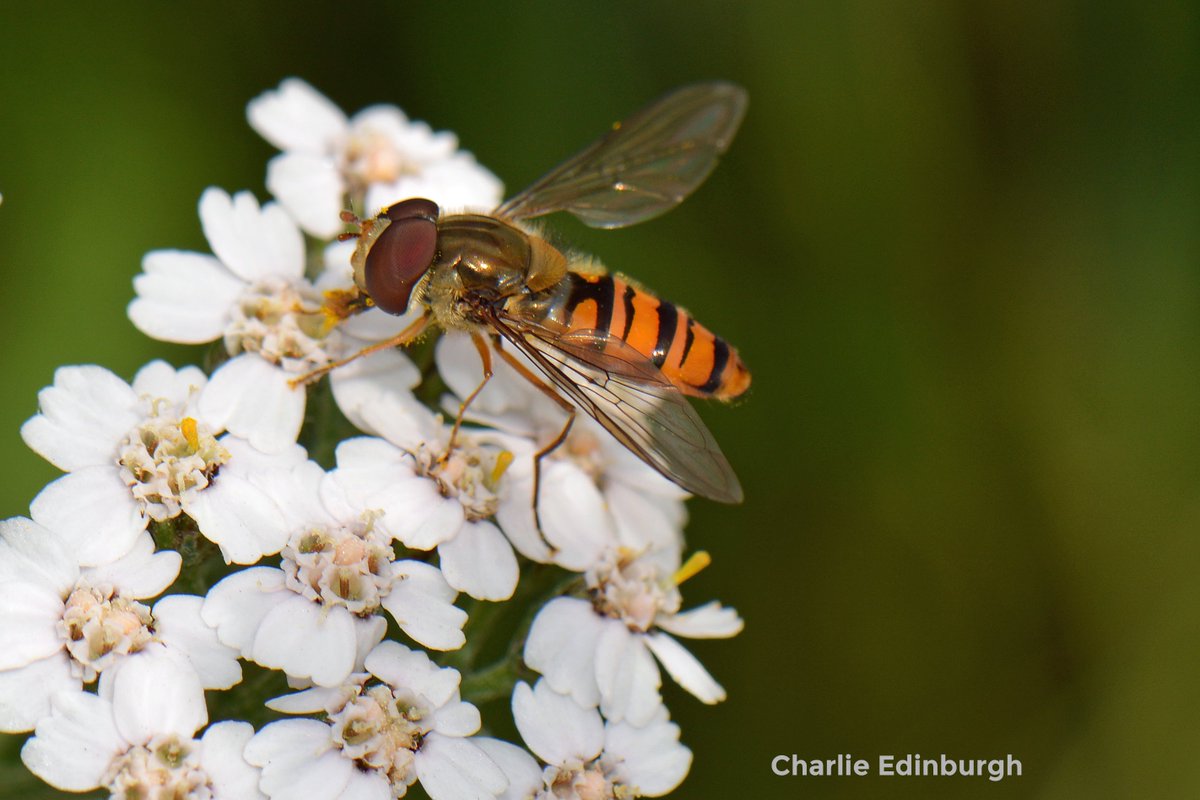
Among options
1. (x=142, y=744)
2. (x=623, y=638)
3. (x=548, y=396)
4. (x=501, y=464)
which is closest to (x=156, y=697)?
(x=142, y=744)

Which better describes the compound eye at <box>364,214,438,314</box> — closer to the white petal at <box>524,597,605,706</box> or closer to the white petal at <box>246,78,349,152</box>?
the white petal at <box>524,597,605,706</box>

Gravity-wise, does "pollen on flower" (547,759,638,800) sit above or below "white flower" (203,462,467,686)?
below

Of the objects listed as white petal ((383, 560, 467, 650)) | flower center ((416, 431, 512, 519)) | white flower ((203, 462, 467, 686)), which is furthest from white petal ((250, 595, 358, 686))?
flower center ((416, 431, 512, 519))

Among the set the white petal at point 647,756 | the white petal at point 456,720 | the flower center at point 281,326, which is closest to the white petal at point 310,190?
the flower center at point 281,326

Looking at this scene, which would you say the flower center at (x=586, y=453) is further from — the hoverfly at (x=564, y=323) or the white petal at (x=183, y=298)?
the white petal at (x=183, y=298)

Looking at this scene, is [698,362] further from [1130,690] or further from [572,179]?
[1130,690]
